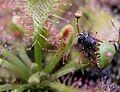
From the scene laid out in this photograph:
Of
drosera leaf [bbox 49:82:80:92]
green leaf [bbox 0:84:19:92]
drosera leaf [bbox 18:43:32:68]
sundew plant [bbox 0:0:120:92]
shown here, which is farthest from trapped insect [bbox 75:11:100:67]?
green leaf [bbox 0:84:19:92]

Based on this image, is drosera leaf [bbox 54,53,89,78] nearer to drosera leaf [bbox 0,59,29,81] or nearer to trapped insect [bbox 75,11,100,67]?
trapped insect [bbox 75,11,100,67]

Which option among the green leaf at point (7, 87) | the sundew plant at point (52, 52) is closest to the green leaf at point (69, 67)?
the sundew plant at point (52, 52)

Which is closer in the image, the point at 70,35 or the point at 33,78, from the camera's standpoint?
the point at 33,78

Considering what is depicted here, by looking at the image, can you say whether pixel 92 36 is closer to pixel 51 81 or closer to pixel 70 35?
pixel 70 35

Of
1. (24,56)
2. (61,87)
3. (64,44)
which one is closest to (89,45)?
(64,44)

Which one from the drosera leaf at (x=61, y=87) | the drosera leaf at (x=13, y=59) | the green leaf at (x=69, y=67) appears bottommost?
the drosera leaf at (x=61, y=87)

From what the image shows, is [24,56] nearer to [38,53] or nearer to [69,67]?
[38,53]

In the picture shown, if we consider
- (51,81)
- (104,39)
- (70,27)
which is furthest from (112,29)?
(51,81)

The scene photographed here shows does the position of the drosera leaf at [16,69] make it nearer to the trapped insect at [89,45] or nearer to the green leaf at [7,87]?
the green leaf at [7,87]
